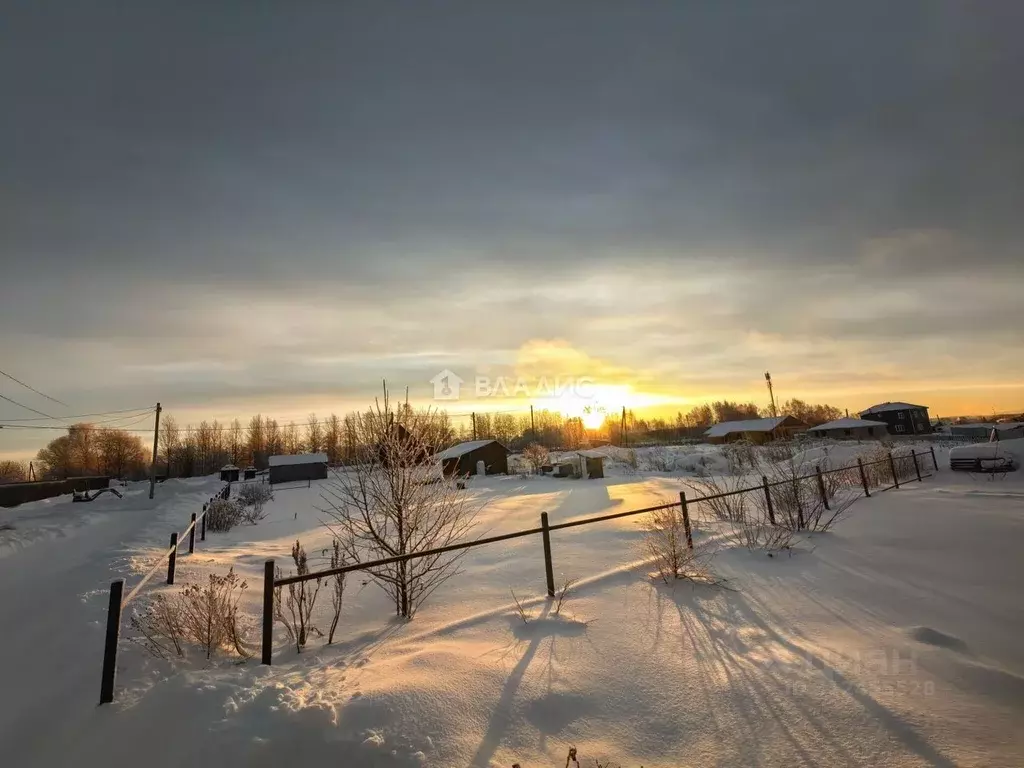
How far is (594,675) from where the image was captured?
14.8 ft

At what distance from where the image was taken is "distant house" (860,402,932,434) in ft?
193

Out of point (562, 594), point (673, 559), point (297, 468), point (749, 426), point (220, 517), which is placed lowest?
point (562, 594)

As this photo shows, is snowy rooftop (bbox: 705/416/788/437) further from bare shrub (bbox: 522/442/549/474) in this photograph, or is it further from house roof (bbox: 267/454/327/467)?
house roof (bbox: 267/454/327/467)

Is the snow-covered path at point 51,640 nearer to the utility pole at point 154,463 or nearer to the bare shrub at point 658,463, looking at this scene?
the utility pole at point 154,463

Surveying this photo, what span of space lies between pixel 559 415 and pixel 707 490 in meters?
104

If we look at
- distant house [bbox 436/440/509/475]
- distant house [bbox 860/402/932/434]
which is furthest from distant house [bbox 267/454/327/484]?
distant house [bbox 860/402/932/434]

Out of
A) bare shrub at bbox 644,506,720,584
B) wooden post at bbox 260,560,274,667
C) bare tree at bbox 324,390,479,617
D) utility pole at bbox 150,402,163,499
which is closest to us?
wooden post at bbox 260,560,274,667

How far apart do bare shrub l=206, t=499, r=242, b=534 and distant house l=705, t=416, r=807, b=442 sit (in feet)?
184

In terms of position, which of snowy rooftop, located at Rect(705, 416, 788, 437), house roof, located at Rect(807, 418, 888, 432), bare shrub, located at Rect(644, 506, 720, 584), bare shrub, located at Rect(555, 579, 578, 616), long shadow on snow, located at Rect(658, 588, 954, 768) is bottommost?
long shadow on snow, located at Rect(658, 588, 954, 768)

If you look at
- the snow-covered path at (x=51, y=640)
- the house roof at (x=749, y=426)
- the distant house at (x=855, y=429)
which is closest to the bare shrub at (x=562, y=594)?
the snow-covered path at (x=51, y=640)

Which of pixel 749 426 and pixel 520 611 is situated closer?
pixel 520 611

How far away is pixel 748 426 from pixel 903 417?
60.0 ft

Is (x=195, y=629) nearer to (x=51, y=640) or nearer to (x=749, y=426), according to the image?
(x=51, y=640)

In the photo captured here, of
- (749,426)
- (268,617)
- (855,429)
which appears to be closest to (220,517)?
(268,617)
